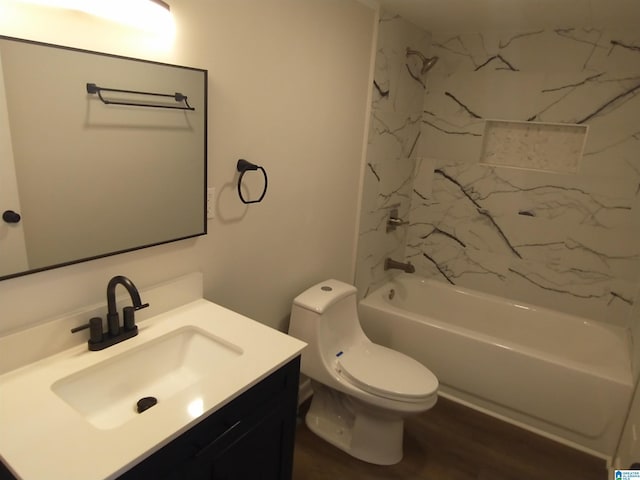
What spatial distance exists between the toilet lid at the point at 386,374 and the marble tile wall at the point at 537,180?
1.26 metres

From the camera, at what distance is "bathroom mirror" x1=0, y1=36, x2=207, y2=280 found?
1.06 m

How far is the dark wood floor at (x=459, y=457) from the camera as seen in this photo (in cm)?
202

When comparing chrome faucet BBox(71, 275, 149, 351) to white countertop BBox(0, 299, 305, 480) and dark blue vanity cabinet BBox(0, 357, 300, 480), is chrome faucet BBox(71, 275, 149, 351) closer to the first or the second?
white countertop BBox(0, 299, 305, 480)

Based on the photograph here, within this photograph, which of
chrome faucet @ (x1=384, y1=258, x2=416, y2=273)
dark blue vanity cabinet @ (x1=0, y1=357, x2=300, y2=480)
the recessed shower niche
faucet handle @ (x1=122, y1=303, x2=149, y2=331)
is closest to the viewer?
dark blue vanity cabinet @ (x1=0, y1=357, x2=300, y2=480)

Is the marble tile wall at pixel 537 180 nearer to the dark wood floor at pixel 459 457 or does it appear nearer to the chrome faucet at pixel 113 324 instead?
the dark wood floor at pixel 459 457

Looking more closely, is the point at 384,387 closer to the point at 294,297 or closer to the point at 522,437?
the point at 294,297

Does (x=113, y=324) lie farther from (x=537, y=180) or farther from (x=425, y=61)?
(x=537, y=180)

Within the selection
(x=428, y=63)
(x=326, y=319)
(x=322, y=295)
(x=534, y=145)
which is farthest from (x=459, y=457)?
(x=428, y=63)

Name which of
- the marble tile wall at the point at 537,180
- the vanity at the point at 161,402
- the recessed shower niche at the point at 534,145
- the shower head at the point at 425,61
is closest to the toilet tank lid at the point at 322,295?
the vanity at the point at 161,402

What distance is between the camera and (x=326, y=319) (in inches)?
82.8

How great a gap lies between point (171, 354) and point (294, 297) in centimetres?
87

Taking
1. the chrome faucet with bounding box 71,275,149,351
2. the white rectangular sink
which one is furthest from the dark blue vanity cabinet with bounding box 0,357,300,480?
the chrome faucet with bounding box 71,275,149,351

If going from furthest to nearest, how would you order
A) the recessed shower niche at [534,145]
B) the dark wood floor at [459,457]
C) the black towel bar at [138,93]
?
the recessed shower niche at [534,145] → the dark wood floor at [459,457] → the black towel bar at [138,93]

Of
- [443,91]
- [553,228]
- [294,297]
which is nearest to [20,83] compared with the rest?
[294,297]
